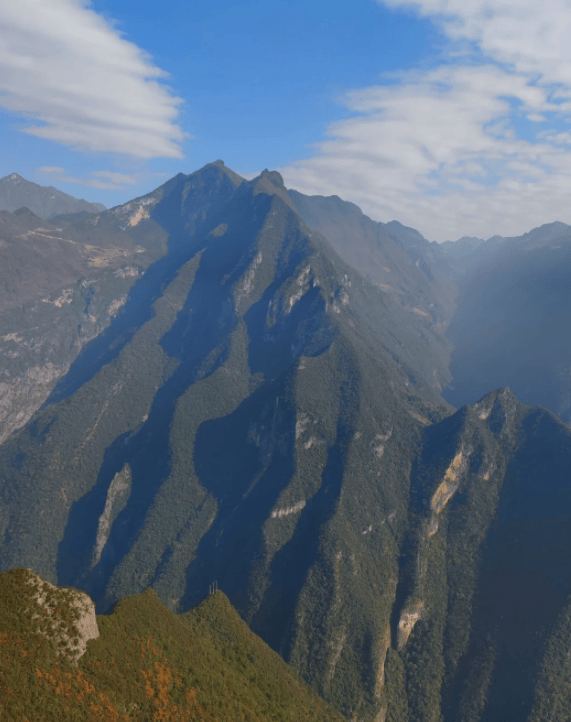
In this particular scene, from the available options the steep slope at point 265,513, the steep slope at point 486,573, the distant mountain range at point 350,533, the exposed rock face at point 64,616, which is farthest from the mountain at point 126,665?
the steep slope at point 486,573

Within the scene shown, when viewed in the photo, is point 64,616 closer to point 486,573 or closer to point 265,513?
point 265,513

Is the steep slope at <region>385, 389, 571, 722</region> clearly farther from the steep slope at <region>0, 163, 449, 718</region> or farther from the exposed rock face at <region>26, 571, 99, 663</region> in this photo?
the exposed rock face at <region>26, 571, 99, 663</region>

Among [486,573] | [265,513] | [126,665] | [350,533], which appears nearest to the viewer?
[126,665]

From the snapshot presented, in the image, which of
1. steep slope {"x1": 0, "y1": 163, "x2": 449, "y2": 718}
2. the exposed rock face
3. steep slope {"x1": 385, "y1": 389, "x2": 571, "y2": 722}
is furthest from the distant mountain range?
the exposed rock face

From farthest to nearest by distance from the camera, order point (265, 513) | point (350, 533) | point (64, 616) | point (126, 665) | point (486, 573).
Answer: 1. point (265, 513)
2. point (350, 533)
3. point (486, 573)
4. point (126, 665)
5. point (64, 616)

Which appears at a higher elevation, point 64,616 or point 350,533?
point 64,616

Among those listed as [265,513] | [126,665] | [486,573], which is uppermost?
[126,665]

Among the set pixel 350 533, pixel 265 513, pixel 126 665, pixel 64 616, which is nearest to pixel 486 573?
pixel 350 533

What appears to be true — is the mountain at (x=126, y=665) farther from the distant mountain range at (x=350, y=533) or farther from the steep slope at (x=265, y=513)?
the steep slope at (x=265, y=513)

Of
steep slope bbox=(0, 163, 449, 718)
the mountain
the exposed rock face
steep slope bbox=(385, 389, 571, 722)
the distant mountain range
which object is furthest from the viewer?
steep slope bbox=(0, 163, 449, 718)
